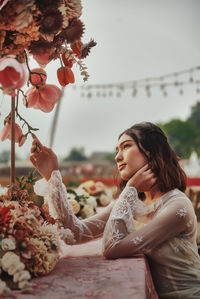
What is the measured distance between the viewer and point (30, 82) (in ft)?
3.85

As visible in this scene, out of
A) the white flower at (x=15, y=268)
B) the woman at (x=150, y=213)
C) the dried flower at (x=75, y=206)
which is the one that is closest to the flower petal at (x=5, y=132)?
the woman at (x=150, y=213)

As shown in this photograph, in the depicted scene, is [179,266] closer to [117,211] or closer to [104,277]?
[117,211]

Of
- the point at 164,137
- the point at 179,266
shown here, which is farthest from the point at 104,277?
the point at 164,137

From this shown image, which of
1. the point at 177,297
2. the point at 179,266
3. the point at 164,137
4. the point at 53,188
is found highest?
the point at 164,137

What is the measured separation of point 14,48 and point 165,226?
938 millimetres

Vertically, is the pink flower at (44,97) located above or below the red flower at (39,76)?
below

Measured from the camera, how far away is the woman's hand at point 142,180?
5.19 feet

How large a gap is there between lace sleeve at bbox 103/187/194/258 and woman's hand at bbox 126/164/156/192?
0.04m

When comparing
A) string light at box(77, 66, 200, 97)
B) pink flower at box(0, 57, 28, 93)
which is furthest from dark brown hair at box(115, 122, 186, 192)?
string light at box(77, 66, 200, 97)

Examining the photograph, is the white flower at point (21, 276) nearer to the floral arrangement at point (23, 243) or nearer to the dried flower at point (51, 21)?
the floral arrangement at point (23, 243)

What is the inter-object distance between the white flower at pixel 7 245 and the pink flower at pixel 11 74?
1.41 ft

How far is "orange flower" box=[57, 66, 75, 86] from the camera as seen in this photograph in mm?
1262

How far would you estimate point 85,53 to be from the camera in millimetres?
1263

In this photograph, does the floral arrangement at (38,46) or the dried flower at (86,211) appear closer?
the floral arrangement at (38,46)
